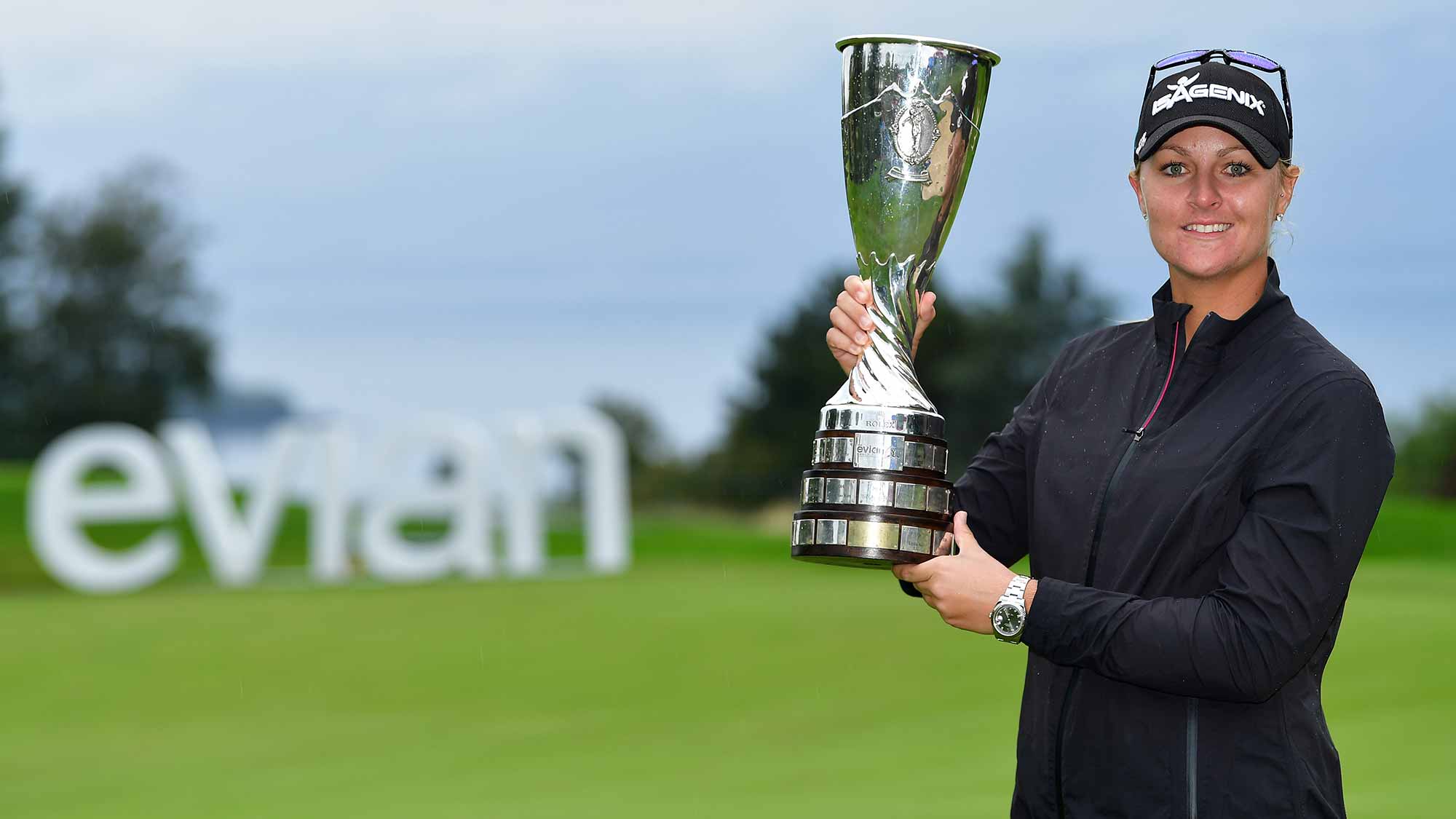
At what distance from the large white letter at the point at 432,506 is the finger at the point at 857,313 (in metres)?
16.9

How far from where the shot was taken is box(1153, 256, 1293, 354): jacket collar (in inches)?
93.9

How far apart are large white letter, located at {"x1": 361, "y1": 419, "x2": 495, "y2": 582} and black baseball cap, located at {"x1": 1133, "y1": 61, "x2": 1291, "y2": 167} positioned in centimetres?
1734

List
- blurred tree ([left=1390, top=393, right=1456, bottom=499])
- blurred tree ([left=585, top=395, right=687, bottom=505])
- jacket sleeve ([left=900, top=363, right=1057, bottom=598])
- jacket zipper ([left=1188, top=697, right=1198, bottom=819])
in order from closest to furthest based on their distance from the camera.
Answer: jacket zipper ([left=1188, top=697, right=1198, bottom=819]), jacket sleeve ([left=900, top=363, right=1057, bottom=598]), blurred tree ([left=1390, top=393, right=1456, bottom=499]), blurred tree ([left=585, top=395, right=687, bottom=505])

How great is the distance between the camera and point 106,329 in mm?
42562

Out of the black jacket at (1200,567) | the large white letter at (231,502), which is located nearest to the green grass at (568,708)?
the large white letter at (231,502)

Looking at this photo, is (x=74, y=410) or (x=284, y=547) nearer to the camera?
(x=284, y=547)

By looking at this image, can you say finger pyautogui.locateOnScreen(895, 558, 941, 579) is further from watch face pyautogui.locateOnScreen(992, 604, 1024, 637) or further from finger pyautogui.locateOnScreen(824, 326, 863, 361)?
finger pyautogui.locateOnScreen(824, 326, 863, 361)

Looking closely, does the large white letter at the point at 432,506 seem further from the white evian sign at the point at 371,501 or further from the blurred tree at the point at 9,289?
the blurred tree at the point at 9,289

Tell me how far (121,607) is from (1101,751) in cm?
1728

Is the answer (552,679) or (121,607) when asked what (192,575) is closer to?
(121,607)

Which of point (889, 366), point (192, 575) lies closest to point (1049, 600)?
point (889, 366)

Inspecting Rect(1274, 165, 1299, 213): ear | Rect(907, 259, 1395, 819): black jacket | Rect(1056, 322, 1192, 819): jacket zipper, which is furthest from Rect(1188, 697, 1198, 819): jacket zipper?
Rect(1274, 165, 1299, 213): ear

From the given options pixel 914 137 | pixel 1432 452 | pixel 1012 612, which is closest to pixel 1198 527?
pixel 1012 612

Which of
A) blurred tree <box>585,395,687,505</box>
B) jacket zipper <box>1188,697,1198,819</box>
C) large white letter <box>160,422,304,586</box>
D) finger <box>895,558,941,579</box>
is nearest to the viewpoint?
jacket zipper <box>1188,697,1198,819</box>
